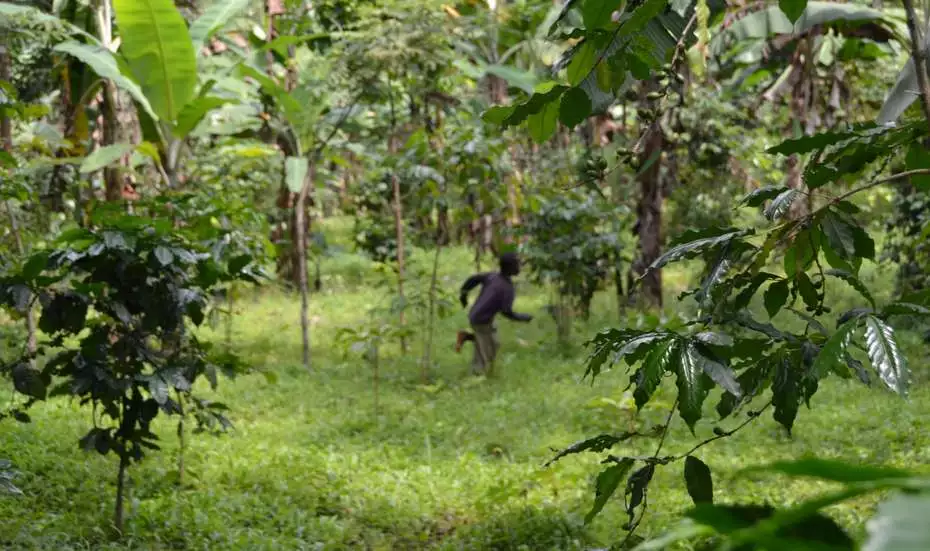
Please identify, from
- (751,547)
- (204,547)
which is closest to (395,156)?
(204,547)

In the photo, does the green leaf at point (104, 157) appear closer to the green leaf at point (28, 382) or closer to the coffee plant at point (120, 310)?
the coffee plant at point (120, 310)

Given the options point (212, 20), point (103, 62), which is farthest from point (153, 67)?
point (212, 20)

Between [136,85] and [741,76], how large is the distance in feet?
23.9

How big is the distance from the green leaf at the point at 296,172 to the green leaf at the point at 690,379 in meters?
7.34

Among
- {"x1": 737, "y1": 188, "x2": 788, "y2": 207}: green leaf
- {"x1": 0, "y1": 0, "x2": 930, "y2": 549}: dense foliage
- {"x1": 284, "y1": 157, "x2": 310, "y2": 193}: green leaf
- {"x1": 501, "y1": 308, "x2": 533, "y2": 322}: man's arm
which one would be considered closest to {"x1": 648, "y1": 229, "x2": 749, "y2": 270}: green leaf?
{"x1": 0, "y1": 0, "x2": 930, "y2": 549}: dense foliage

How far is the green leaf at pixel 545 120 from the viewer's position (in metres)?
2.28

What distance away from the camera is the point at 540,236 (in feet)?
32.5

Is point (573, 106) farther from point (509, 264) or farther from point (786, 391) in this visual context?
point (509, 264)

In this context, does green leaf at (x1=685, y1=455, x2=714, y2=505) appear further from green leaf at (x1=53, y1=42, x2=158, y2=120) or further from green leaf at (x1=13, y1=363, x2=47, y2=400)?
green leaf at (x1=53, y1=42, x2=158, y2=120)

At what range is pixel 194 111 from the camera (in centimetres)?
733

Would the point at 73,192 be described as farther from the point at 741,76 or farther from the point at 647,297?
the point at 741,76

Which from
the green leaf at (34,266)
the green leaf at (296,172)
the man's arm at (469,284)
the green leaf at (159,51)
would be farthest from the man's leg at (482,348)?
the green leaf at (34,266)

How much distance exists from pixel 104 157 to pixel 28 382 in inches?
131

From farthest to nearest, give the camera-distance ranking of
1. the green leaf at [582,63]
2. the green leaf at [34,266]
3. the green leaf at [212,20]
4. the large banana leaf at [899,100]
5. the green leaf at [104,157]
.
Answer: the green leaf at [212,20]
the green leaf at [104,157]
the green leaf at [34,266]
the large banana leaf at [899,100]
the green leaf at [582,63]
